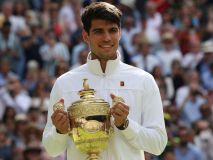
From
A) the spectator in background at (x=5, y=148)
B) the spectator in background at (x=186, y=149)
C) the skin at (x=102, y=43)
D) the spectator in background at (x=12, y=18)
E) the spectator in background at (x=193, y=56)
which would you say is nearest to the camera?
the skin at (x=102, y=43)

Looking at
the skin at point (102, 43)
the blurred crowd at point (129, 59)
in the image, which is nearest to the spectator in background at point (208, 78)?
the blurred crowd at point (129, 59)

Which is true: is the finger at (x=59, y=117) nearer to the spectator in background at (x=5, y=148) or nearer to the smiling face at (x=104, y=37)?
the smiling face at (x=104, y=37)

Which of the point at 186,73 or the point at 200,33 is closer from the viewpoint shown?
the point at 186,73

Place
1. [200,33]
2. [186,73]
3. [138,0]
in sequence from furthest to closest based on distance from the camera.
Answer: [138,0] → [200,33] → [186,73]

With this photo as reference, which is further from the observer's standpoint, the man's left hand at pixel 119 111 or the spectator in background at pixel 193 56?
the spectator in background at pixel 193 56

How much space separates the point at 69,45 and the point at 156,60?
1893 mm

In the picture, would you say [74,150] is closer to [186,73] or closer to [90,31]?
[90,31]

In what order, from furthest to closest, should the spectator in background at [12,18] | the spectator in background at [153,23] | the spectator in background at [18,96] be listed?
the spectator in background at [153,23]
the spectator in background at [12,18]
the spectator in background at [18,96]

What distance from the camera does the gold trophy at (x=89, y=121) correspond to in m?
6.93

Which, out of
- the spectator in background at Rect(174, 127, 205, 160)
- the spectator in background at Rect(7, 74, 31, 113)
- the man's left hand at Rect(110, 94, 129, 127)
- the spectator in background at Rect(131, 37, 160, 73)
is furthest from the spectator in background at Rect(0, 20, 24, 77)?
the man's left hand at Rect(110, 94, 129, 127)

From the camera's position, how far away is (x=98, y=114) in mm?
6949

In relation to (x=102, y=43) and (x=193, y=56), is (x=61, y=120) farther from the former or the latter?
(x=193, y=56)

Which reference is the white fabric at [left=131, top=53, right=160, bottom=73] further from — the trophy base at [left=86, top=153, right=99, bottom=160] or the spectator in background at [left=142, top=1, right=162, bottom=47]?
the trophy base at [left=86, top=153, right=99, bottom=160]

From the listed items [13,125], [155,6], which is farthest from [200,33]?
[13,125]
